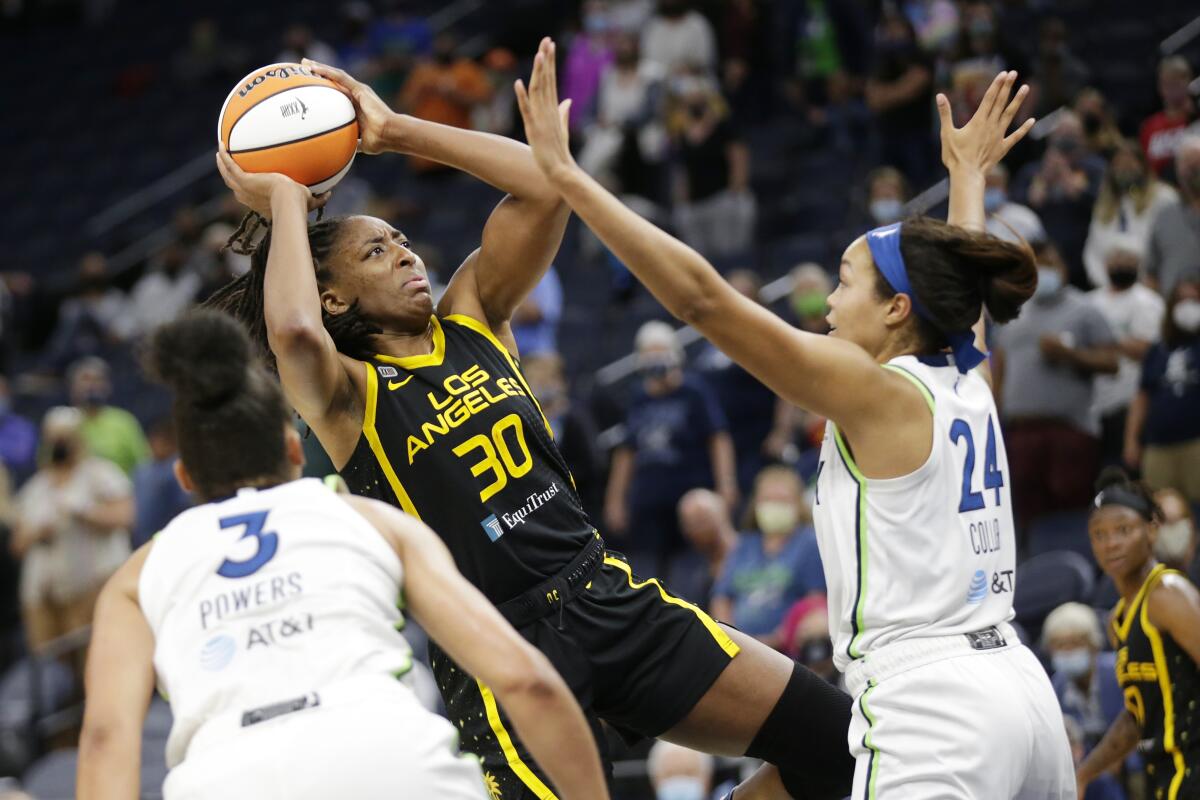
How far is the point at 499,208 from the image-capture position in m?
4.81

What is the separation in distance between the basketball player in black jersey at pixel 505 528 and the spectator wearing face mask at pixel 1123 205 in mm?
6028

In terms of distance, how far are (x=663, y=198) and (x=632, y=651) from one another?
9.26 meters

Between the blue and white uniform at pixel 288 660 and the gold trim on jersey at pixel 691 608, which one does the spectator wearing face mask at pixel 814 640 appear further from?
the blue and white uniform at pixel 288 660

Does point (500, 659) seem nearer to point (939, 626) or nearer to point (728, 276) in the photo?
point (939, 626)

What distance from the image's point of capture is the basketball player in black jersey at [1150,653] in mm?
5562

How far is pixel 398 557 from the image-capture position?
10.5 ft

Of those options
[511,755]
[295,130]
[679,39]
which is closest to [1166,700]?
[511,755]

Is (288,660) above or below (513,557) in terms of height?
below

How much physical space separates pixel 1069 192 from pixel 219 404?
8123mm

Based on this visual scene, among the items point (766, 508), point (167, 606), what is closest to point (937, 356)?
point (167, 606)

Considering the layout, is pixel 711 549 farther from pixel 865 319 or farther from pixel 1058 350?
pixel 865 319

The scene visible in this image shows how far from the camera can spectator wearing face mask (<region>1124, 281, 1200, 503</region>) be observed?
8.47 m

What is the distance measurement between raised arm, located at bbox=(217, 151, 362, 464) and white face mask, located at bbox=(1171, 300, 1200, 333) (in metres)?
5.44

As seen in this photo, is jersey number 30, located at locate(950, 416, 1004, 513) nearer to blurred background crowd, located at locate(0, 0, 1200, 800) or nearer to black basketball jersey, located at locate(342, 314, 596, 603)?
black basketball jersey, located at locate(342, 314, 596, 603)
